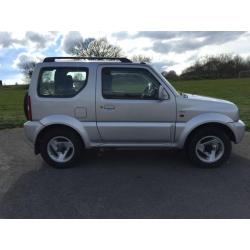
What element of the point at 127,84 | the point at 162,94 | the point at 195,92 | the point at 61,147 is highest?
the point at 127,84

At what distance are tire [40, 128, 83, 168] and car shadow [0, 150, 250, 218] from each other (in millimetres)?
166

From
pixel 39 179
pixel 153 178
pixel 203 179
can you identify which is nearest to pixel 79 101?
pixel 39 179

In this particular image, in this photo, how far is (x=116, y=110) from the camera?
17.3ft

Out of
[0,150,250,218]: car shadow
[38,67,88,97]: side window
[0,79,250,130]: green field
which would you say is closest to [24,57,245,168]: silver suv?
[38,67,88,97]: side window

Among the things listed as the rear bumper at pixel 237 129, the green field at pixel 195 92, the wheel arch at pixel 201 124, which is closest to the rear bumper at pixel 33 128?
the wheel arch at pixel 201 124

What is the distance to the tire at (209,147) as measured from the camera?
17.6 feet

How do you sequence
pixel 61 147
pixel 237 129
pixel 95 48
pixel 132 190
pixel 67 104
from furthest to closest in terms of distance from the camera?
1. pixel 95 48
2. pixel 61 147
3. pixel 237 129
4. pixel 67 104
5. pixel 132 190

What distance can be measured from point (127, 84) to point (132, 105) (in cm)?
39

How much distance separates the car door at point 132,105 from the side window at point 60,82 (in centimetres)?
34

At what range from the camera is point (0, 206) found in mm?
3992

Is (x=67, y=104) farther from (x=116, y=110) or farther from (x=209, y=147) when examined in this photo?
(x=209, y=147)

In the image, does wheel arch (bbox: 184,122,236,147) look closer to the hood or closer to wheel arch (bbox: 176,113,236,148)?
wheel arch (bbox: 176,113,236,148)

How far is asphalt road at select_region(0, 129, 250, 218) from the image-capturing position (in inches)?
151

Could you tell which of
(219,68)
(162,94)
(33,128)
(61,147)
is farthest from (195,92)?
(219,68)
